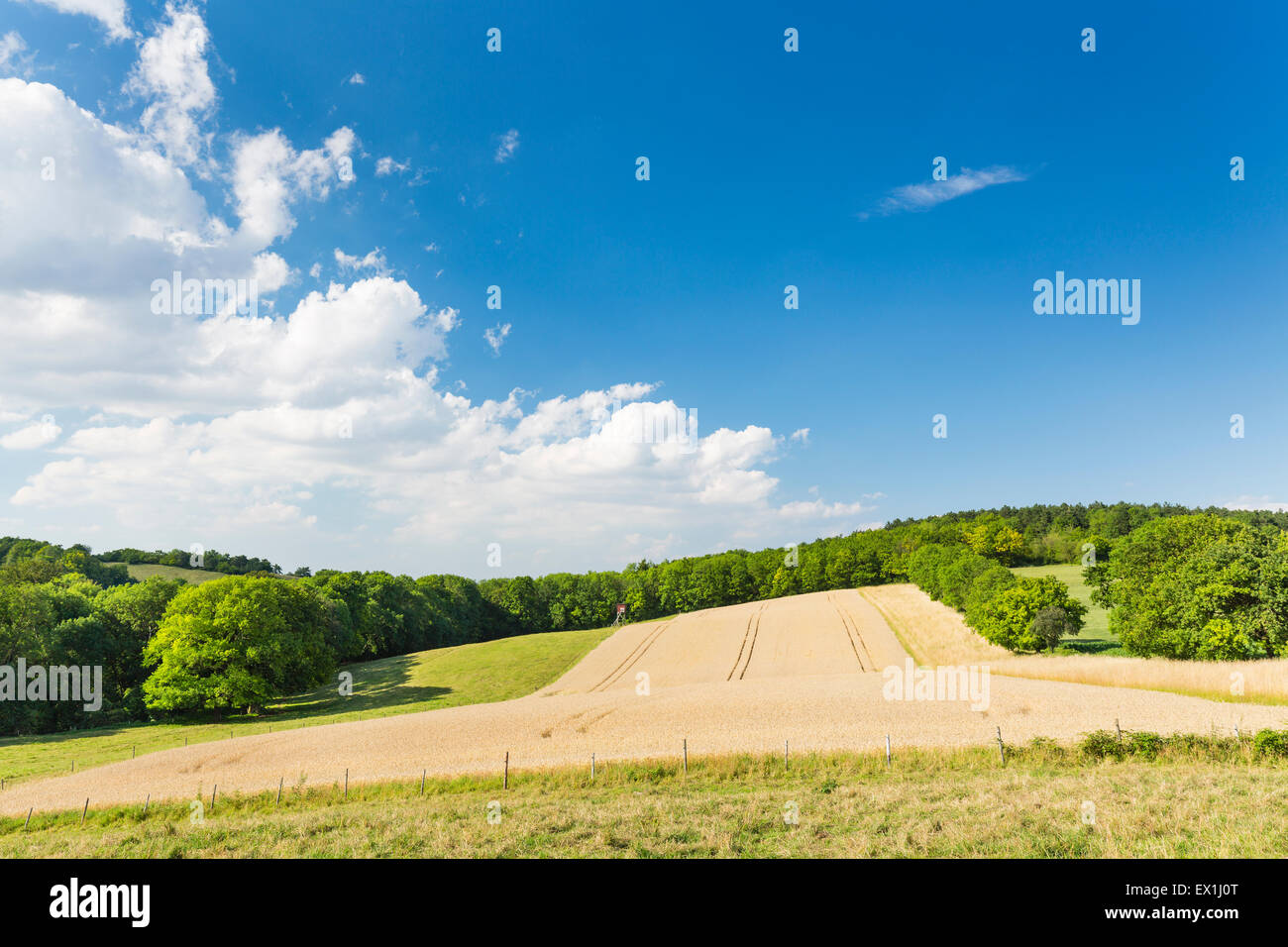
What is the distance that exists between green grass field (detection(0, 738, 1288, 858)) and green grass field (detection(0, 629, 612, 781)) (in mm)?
20674

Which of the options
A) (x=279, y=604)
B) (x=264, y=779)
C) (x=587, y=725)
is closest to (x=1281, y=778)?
(x=587, y=725)

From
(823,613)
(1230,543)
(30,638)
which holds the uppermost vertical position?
(1230,543)

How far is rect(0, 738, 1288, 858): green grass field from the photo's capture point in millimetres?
12367

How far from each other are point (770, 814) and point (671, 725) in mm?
25462

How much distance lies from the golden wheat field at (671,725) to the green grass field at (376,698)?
4.38 m

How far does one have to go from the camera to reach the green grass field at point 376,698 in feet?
141

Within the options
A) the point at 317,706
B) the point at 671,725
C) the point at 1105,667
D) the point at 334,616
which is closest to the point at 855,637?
the point at 1105,667

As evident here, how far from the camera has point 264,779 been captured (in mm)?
30953

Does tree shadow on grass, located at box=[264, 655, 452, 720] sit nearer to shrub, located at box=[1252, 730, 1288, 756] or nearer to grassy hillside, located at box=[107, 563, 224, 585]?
shrub, located at box=[1252, 730, 1288, 756]

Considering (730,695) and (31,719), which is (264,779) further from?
(31,719)
